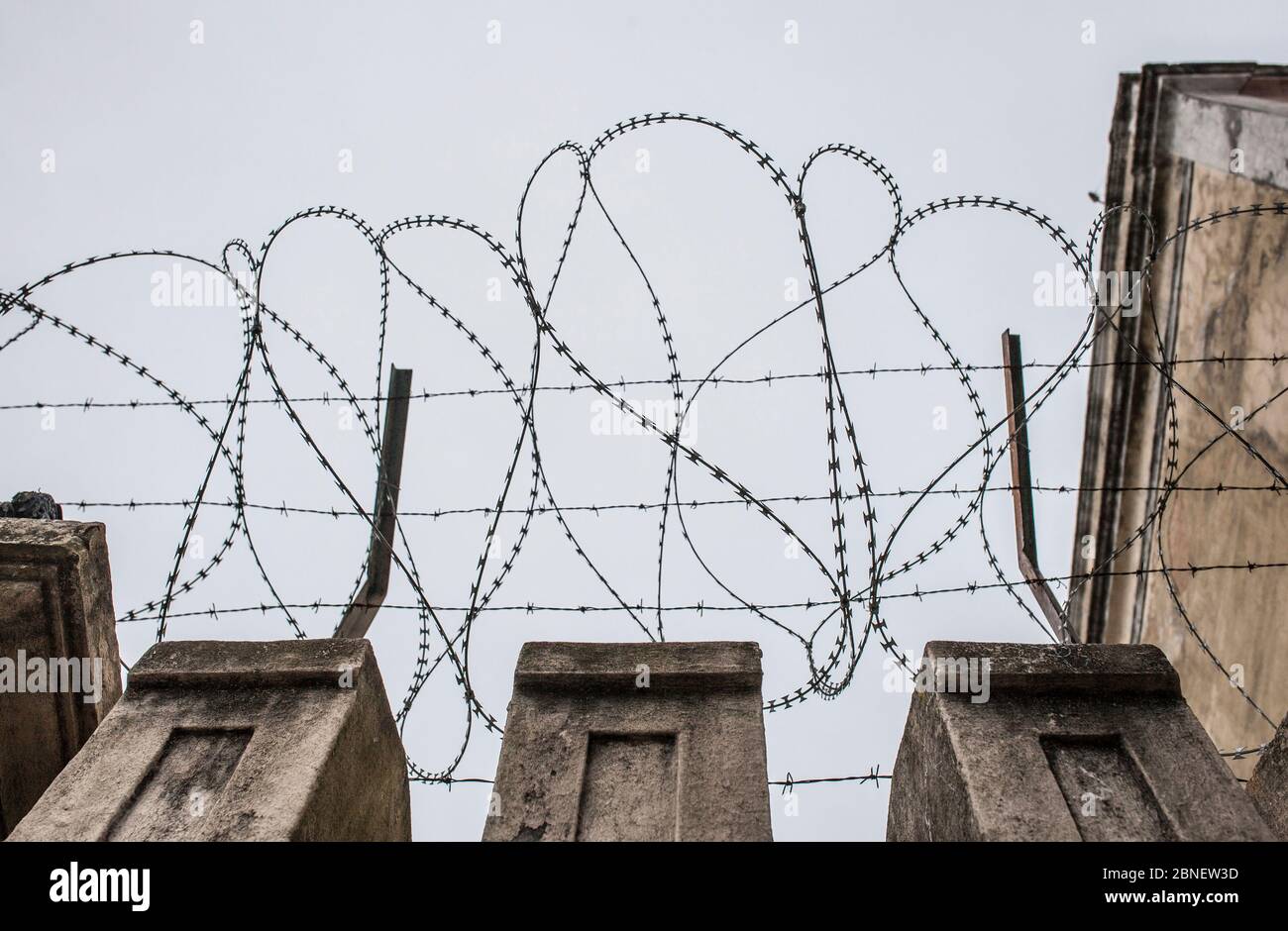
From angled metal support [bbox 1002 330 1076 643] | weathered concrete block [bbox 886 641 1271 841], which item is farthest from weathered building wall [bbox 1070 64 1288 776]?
weathered concrete block [bbox 886 641 1271 841]

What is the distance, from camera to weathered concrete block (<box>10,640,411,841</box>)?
3859mm

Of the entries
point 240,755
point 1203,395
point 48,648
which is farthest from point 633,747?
point 1203,395

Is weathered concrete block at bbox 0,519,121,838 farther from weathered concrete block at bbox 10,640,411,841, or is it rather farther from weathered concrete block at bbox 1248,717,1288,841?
weathered concrete block at bbox 1248,717,1288,841

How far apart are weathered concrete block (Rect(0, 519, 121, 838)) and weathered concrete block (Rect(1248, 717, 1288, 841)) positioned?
16.2 ft

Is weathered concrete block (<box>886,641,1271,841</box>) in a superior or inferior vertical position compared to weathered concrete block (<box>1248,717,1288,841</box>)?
superior

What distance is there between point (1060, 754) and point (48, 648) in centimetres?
431

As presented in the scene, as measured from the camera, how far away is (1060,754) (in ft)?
13.3

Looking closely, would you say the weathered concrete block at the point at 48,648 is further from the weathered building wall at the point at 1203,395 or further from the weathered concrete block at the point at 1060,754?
the weathered building wall at the point at 1203,395

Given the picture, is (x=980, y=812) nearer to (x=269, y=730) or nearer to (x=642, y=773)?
(x=642, y=773)

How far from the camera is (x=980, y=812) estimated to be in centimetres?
373

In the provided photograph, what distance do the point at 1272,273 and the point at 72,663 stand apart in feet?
28.2

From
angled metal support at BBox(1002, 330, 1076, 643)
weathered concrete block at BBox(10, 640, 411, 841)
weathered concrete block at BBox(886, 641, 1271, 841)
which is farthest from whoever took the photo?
angled metal support at BBox(1002, 330, 1076, 643)

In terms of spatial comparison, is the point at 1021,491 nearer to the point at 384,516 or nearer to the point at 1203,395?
the point at 1203,395

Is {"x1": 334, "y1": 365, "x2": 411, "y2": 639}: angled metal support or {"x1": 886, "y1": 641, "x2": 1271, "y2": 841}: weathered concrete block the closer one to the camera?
{"x1": 886, "y1": 641, "x2": 1271, "y2": 841}: weathered concrete block
